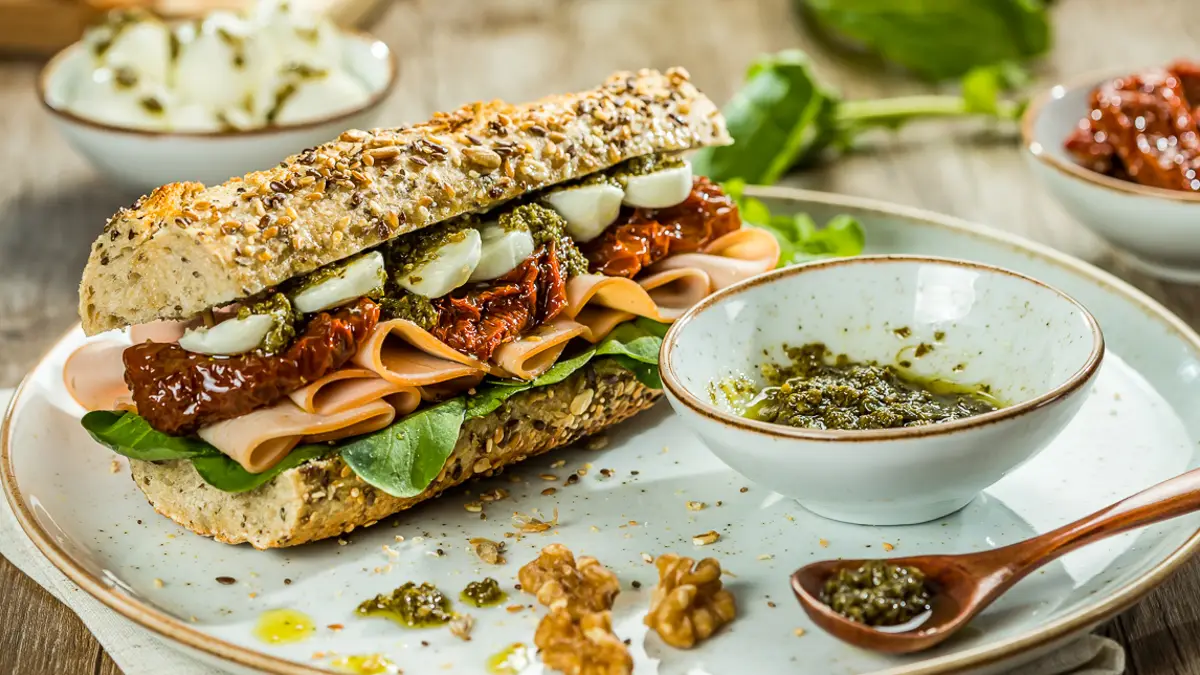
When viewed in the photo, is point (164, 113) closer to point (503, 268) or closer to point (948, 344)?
point (503, 268)

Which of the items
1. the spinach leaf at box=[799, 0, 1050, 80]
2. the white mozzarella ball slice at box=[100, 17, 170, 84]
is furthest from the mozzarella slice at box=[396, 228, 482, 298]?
the spinach leaf at box=[799, 0, 1050, 80]

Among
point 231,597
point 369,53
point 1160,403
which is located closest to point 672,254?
point 1160,403

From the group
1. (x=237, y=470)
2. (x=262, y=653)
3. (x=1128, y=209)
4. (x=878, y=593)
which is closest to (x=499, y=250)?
(x=237, y=470)

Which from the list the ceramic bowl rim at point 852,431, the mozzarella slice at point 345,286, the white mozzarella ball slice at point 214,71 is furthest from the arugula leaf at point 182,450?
the white mozzarella ball slice at point 214,71

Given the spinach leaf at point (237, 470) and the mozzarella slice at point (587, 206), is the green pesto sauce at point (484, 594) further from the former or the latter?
the mozzarella slice at point (587, 206)

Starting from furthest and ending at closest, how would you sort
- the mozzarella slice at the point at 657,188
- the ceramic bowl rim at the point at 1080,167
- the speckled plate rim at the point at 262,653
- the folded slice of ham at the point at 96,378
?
the ceramic bowl rim at the point at 1080,167, the mozzarella slice at the point at 657,188, the folded slice of ham at the point at 96,378, the speckled plate rim at the point at 262,653
